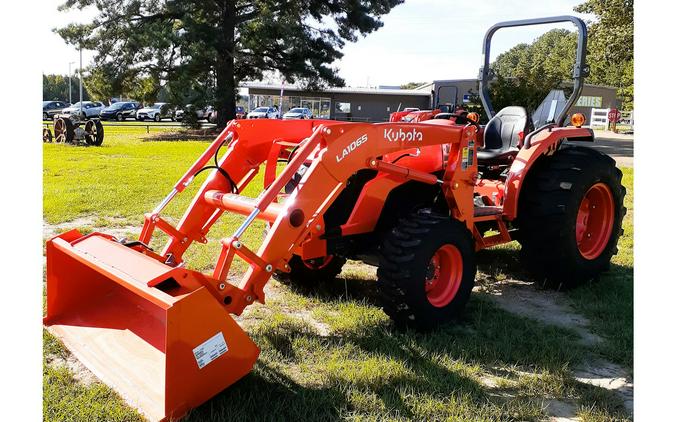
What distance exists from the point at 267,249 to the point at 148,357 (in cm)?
90

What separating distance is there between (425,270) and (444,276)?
46cm

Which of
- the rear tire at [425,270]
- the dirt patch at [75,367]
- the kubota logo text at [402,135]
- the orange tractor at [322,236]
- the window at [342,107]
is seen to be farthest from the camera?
the window at [342,107]

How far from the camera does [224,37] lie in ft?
74.7

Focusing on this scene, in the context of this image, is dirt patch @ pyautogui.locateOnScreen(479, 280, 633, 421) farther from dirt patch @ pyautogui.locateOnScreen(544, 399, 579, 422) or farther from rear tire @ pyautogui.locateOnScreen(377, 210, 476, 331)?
rear tire @ pyautogui.locateOnScreen(377, 210, 476, 331)

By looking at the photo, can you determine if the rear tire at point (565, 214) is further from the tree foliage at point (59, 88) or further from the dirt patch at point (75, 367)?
the tree foliage at point (59, 88)

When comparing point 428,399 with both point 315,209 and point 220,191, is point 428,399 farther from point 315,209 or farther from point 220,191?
point 220,191

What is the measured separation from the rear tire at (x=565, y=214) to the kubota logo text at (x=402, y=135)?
4.47ft

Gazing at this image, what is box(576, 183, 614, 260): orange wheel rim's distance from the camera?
5.12 metres

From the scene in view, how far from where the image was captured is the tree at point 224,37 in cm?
2162

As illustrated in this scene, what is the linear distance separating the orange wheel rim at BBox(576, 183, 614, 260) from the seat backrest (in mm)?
849

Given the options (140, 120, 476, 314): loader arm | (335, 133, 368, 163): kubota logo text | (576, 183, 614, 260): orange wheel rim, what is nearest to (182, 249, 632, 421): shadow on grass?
(140, 120, 476, 314): loader arm

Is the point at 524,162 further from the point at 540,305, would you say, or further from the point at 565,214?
the point at 540,305

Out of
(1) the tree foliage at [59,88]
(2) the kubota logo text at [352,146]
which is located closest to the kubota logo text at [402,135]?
(2) the kubota logo text at [352,146]

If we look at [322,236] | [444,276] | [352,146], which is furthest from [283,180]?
[444,276]
